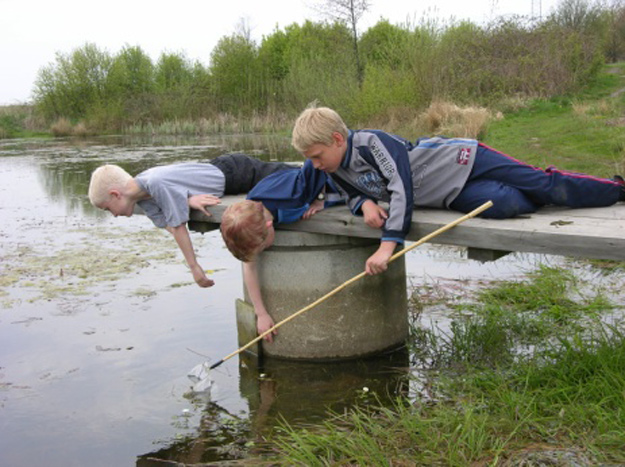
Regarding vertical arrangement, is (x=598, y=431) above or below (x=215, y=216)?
below

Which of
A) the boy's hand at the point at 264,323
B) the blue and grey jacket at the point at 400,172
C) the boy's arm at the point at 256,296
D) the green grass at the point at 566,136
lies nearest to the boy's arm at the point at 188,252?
the boy's arm at the point at 256,296

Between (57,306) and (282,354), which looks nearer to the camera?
(282,354)

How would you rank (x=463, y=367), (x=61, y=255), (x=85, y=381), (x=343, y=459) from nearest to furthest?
(x=343, y=459)
(x=463, y=367)
(x=85, y=381)
(x=61, y=255)

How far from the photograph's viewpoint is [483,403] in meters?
3.27

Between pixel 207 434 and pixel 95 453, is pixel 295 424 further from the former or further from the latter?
pixel 95 453

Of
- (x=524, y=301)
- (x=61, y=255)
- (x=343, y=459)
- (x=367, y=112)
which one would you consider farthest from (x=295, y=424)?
(x=367, y=112)

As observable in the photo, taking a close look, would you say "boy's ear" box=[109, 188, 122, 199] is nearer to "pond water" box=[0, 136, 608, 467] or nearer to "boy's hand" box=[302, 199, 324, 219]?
"pond water" box=[0, 136, 608, 467]

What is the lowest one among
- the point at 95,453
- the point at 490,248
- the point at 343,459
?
the point at 95,453

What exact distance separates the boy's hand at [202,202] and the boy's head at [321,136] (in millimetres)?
1065

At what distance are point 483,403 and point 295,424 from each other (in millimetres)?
958

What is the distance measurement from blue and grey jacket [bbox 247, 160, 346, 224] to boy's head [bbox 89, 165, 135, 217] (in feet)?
2.91

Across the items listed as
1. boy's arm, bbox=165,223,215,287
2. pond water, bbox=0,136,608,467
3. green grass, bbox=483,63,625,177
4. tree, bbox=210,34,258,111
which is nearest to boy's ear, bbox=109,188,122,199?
boy's arm, bbox=165,223,215,287

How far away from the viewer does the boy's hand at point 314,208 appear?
4.22m

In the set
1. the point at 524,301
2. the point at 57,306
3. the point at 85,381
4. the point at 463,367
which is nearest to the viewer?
the point at 463,367
